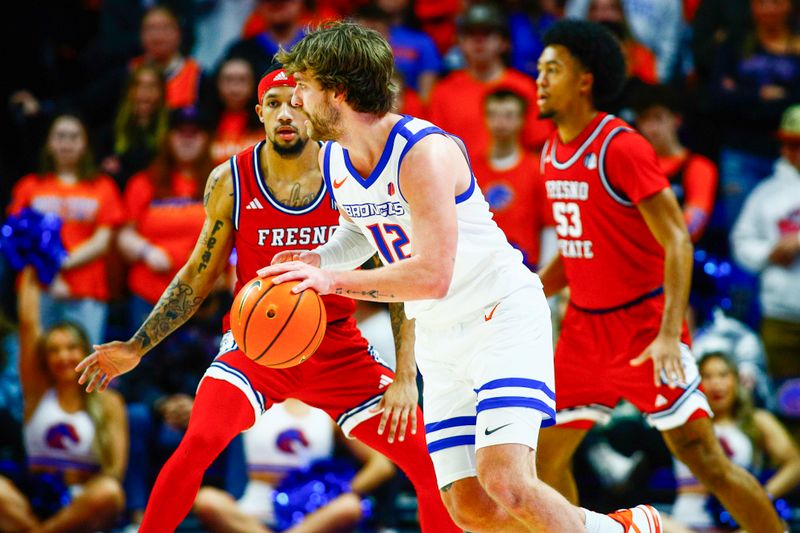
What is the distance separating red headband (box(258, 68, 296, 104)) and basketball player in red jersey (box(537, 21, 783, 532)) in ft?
4.65

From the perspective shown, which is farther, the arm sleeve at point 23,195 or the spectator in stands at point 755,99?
the spectator in stands at point 755,99

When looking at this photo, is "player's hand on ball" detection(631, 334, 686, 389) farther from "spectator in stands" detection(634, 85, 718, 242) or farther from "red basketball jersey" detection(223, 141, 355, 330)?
"spectator in stands" detection(634, 85, 718, 242)

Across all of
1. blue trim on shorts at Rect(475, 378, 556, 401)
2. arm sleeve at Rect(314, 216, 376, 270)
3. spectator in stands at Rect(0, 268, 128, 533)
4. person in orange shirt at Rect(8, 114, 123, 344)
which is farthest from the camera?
person in orange shirt at Rect(8, 114, 123, 344)

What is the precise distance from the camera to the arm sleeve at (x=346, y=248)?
16.7ft

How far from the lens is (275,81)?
17.9ft

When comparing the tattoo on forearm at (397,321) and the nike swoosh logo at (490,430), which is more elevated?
the tattoo on forearm at (397,321)

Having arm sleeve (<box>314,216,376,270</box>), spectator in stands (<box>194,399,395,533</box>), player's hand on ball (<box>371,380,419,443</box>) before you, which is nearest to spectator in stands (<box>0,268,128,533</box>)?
spectator in stands (<box>194,399,395,533</box>)

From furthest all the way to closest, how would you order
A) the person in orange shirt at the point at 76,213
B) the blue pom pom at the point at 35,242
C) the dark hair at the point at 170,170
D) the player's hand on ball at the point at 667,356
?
the dark hair at the point at 170,170, the person in orange shirt at the point at 76,213, the blue pom pom at the point at 35,242, the player's hand on ball at the point at 667,356

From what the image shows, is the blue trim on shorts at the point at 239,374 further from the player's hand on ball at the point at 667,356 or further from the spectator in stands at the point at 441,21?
the spectator in stands at the point at 441,21

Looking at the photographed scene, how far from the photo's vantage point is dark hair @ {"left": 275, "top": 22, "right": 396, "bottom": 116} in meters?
4.58

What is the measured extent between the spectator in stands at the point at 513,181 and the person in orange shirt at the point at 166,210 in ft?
6.60

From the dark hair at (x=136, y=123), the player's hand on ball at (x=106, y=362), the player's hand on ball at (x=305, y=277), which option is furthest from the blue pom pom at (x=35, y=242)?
the player's hand on ball at (x=305, y=277)

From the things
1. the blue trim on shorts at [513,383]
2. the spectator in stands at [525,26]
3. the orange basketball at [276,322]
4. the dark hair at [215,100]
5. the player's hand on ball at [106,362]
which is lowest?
the blue trim on shorts at [513,383]

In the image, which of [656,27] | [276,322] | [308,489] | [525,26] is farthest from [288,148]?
[656,27]
